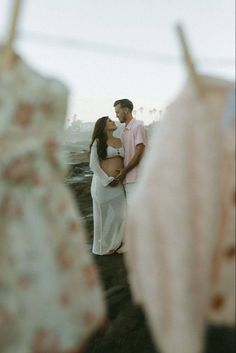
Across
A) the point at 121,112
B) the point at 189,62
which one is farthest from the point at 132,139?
the point at 189,62

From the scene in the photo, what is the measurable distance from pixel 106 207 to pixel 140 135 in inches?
45.0

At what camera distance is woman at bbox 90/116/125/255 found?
18.2 feet

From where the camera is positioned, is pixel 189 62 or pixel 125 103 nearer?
pixel 189 62

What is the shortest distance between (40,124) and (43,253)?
47 cm

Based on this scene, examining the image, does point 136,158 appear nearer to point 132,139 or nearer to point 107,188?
point 132,139

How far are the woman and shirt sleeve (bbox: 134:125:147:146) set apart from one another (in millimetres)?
292

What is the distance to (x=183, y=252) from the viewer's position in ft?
5.64

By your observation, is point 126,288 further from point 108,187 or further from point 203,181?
point 203,181

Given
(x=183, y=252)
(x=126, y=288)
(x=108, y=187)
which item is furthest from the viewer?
(x=108, y=187)

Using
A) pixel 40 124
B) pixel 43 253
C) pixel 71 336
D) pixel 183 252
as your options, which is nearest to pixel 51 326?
pixel 71 336

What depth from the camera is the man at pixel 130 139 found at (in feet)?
17.4

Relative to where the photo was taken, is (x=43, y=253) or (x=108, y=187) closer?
(x=43, y=253)

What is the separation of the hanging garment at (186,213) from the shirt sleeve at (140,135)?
3.47 metres

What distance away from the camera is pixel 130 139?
212 inches
